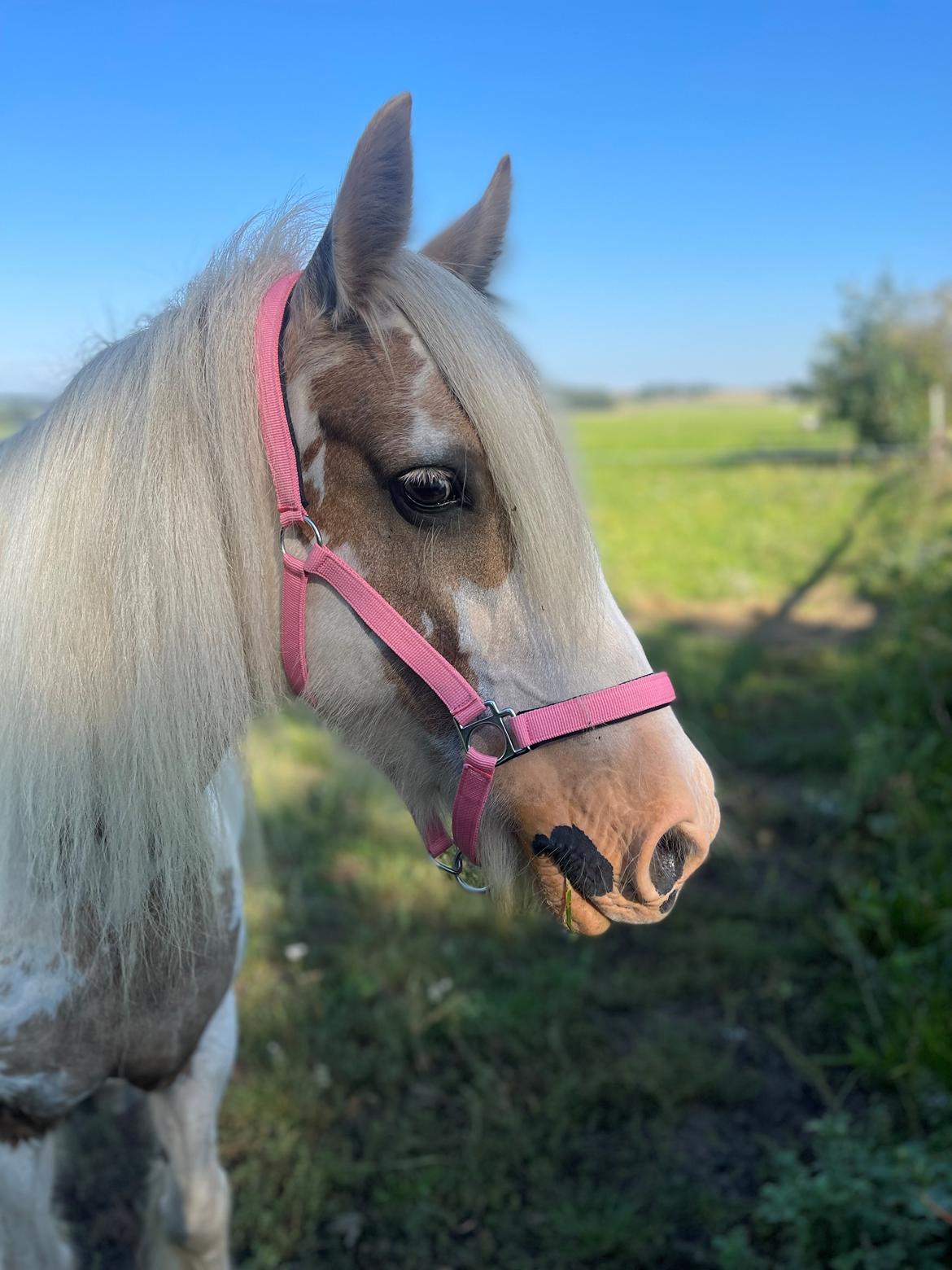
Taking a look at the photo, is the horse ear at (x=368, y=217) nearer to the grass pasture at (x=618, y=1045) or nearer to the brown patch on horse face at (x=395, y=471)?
the brown patch on horse face at (x=395, y=471)

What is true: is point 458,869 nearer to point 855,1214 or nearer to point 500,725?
point 500,725

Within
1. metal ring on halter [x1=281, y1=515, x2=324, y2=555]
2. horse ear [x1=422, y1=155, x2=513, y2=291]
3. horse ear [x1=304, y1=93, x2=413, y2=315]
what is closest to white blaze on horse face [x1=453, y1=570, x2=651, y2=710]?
metal ring on halter [x1=281, y1=515, x2=324, y2=555]

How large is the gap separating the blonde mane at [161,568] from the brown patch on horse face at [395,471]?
1.6 inches

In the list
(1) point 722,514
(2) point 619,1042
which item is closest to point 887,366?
(1) point 722,514

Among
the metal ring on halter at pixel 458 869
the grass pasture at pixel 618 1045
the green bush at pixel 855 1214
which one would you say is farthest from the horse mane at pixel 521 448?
the green bush at pixel 855 1214

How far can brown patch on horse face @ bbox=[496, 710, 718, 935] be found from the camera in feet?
4.21

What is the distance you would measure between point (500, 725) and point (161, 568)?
57 centimetres

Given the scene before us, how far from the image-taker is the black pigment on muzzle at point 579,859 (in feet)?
4.28

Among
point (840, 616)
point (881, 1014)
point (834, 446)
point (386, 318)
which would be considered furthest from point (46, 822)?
point (834, 446)

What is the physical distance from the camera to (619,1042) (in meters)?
3.18

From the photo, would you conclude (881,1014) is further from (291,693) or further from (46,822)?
(46,822)

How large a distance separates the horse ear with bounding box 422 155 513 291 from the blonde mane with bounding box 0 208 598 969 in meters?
0.26

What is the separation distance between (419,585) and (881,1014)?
8.71ft

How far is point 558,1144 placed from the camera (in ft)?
8.86
